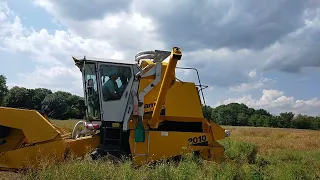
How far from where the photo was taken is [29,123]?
326 inches

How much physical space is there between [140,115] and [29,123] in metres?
2.92

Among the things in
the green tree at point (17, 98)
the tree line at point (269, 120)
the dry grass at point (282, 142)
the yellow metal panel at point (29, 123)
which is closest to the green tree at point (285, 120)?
the tree line at point (269, 120)

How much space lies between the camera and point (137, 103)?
935cm

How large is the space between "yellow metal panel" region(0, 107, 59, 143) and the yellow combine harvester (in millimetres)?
299

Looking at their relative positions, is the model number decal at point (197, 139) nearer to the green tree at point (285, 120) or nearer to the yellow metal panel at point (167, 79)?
the yellow metal panel at point (167, 79)

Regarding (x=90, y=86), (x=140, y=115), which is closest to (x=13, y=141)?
(x=90, y=86)

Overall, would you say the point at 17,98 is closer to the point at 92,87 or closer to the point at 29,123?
the point at 92,87

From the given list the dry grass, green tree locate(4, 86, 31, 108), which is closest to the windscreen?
the dry grass

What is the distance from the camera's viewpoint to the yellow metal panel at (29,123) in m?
8.12

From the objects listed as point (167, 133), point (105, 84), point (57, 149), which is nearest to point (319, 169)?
point (167, 133)

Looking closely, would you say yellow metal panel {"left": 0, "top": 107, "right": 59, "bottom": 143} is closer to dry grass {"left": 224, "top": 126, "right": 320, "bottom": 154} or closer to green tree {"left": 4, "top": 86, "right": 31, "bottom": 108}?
dry grass {"left": 224, "top": 126, "right": 320, "bottom": 154}

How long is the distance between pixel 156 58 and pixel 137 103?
4.94ft

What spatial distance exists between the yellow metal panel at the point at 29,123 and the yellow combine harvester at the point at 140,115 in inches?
11.8

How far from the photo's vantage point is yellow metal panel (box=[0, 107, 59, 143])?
8.12m
